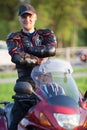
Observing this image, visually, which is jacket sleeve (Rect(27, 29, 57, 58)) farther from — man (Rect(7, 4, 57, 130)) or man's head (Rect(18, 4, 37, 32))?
man's head (Rect(18, 4, 37, 32))

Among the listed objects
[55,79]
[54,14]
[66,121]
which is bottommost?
[54,14]

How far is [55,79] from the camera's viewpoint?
6.96 m

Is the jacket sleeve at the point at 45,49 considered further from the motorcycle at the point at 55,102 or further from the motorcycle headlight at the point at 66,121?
the motorcycle headlight at the point at 66,121

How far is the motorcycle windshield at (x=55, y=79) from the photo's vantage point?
680cm

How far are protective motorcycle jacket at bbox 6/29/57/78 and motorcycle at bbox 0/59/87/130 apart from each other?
0.45 metres

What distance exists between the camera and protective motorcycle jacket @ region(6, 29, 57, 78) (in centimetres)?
764

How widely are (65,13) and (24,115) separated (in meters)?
52.6

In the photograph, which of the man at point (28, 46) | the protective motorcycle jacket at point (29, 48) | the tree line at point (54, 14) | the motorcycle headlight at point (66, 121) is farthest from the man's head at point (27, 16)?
the tree line at point (54, 14)

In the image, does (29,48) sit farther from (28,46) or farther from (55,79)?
(55,79)

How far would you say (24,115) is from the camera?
7.17 m

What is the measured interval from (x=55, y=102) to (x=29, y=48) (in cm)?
137

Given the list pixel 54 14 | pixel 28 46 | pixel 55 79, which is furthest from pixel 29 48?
pixel 54 14

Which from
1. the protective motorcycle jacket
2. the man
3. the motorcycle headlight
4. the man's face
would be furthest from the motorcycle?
the man's face

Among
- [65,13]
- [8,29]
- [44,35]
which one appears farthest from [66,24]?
[44,35]
